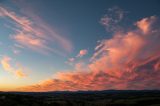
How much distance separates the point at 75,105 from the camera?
19838 centimetres

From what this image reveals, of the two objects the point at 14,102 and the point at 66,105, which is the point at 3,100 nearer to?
the point at 14,102

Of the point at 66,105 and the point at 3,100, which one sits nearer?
the point at 3,100

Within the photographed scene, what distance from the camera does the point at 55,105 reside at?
600 ft


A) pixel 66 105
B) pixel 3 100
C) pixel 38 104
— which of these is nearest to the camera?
pixel 3 100

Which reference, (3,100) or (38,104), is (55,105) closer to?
(38,104)

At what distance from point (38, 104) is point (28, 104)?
26.4 ft

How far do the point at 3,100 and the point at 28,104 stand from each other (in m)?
18.8

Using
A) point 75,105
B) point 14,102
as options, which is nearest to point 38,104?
point 14,102

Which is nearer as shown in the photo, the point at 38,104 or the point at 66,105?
the point at 38,104

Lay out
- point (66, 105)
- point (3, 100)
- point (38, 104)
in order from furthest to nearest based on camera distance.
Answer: point (66, 105) → point (38, 104) → point (3, 100)

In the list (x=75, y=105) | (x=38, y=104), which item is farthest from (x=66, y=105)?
(x=38, y=104)

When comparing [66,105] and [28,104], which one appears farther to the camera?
[66,105]

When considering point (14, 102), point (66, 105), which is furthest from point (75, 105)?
point (14, 102)

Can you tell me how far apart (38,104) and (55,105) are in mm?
14843
